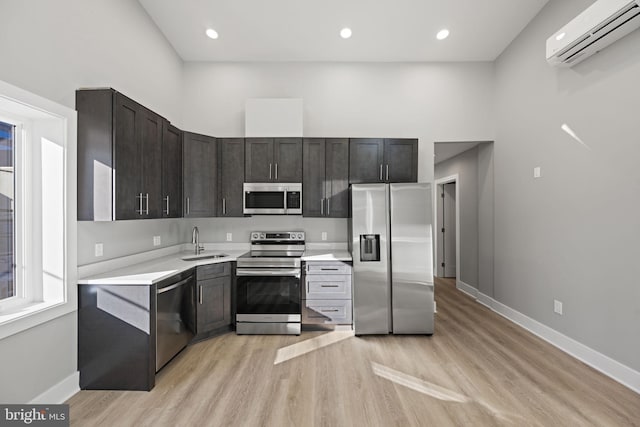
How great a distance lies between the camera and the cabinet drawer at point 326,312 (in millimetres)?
3521

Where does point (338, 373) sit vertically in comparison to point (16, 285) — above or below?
below

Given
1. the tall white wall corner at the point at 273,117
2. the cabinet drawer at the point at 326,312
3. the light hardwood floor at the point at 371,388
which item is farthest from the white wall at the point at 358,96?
the light hardwood floor at the point at 371,388

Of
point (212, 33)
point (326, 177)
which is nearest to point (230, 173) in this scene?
Result: point (326, 177)

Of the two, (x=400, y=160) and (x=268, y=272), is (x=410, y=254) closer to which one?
(x=400, y=160)

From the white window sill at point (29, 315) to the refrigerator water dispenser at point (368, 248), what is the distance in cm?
270

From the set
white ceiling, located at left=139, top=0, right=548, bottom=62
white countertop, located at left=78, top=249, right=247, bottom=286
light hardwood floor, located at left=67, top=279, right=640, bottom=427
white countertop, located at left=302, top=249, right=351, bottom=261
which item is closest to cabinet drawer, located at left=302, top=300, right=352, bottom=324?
light hardwood floor, located at left=67, top=279, right=640, bottom=427

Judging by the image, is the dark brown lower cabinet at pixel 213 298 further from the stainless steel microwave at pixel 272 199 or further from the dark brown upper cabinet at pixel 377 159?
the dark brown upper cabinet at pixel 377 159

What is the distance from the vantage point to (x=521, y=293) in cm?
371

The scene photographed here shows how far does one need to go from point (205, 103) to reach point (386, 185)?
2802 mm

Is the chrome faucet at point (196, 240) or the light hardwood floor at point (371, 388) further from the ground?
the chrome faucet at point (196, 240)

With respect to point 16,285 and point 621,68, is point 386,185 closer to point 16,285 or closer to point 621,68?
point 621,68

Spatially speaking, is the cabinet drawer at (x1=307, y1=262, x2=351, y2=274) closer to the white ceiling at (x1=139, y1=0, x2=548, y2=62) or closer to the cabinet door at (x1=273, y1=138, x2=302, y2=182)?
the cabinet door at (x1=273, y1=138, x2=302, y2=182)

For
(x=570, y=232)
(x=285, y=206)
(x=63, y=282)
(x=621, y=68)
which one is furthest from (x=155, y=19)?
(x=570, y=232)

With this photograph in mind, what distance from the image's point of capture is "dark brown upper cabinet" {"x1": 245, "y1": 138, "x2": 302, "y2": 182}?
151 inches
